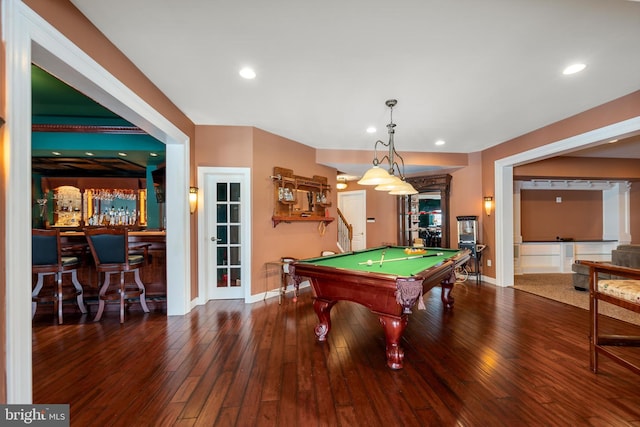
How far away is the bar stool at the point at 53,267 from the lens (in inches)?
121

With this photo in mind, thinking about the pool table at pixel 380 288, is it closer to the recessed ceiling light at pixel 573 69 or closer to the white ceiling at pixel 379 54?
the white ceiling at pixel 379 54

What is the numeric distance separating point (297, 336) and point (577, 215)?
8.19 meters

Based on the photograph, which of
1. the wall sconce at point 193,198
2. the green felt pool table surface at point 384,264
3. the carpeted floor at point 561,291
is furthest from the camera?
the wall sconce at point 193,198

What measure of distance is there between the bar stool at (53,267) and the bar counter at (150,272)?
0.11 m

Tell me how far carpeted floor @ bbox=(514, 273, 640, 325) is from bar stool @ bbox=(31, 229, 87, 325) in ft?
24.0

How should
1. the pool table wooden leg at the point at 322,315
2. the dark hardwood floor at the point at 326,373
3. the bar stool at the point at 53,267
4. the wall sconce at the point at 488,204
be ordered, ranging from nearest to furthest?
the dark hardwood floor at the point at 326,373 < the pool table wooden leg at the point at 322,315 < the bar stool at the point at 53,267 < the wall sconce at the point at 488,204

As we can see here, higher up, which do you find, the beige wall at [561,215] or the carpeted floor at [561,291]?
the beige wall at [561,215]

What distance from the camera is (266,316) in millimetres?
3467

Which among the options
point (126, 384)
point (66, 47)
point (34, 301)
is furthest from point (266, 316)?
point (66, 47)

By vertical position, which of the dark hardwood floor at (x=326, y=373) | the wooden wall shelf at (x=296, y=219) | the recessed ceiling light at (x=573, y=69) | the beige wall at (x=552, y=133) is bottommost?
the dark hardwood floor at (x=326, y=373)

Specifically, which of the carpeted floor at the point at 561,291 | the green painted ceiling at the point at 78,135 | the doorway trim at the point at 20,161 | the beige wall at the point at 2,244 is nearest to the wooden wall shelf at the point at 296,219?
the green painted ceiling at the point at 78,135

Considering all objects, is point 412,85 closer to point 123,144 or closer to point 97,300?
point 123,144

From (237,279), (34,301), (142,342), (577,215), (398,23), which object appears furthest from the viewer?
(577,215)

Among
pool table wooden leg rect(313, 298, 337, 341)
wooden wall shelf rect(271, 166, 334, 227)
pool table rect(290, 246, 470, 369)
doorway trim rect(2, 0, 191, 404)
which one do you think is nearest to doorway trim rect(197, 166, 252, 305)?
wooden wall shelf rect(271, 166, 334, 227)
